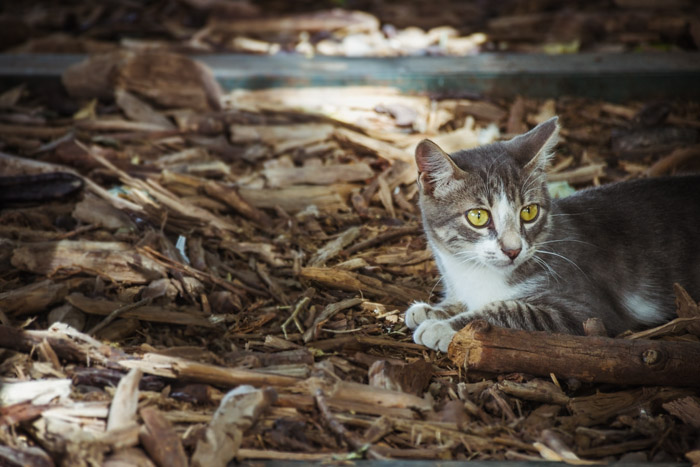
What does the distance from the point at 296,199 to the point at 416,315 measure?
1.54 m

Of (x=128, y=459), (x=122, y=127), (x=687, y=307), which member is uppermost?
(x=122, y=127)

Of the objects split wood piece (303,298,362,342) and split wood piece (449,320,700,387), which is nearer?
split wood piece (449,320,700,387)

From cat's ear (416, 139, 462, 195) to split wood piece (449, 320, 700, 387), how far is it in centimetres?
93

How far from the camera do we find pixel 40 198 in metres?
4.85

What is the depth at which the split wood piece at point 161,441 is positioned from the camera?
2.82 m

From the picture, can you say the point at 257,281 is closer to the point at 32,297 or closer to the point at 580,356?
the point at 32,297

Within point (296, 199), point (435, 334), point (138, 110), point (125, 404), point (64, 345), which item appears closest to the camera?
point (125, 404)

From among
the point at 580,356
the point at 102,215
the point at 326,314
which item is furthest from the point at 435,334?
the point at 102,215

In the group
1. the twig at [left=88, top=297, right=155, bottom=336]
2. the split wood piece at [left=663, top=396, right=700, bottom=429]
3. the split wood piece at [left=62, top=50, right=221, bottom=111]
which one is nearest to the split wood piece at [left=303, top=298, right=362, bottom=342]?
the twig at [left=88, top=297, right=155, bottom=336]

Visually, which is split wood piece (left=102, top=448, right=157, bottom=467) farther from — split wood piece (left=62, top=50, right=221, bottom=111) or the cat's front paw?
split wood piece (left=62, top=50, right=221, bottom=111)

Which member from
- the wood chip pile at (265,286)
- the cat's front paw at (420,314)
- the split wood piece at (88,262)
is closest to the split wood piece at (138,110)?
the wood chip pile at (265,286)

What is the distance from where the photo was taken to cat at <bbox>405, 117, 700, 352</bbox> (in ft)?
12.8

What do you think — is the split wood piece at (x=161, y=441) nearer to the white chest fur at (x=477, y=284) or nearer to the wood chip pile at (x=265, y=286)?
the wood chip pile at (x=265, y=286)

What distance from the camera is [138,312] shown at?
3.86 metres
